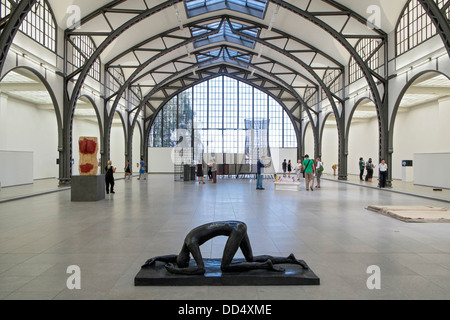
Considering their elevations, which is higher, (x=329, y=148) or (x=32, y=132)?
(x=32, y=132)

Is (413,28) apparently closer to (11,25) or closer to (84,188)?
(84,188)

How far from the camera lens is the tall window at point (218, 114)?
118 feet

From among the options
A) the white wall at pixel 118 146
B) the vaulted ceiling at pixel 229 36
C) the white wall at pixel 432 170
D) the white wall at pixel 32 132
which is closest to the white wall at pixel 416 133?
the white wall at pixel 432 170

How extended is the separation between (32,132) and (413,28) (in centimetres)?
2397

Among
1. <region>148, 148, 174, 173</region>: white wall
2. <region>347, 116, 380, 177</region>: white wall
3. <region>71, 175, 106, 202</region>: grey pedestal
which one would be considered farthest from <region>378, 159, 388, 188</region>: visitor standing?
<region>148, 148, 174, 173</region>: white wall

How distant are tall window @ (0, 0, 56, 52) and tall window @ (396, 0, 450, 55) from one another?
16.9 meters

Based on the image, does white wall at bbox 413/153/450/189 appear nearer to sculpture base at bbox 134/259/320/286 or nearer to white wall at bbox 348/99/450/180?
white wall at bbox 348/99/450/180

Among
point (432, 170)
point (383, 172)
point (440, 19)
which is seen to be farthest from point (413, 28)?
point (432, 170)

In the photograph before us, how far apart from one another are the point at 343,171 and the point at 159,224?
18.8 metres

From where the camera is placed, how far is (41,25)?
A: 15289 millimetres

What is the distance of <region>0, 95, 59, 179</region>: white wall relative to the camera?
19.8m

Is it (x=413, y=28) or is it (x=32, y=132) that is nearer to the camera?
(x=413, y=28)

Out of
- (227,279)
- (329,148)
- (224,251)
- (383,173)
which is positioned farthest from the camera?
(329,148)

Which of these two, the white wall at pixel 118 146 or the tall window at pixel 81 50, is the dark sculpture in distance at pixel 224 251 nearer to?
the tall window at pixel 81 50
